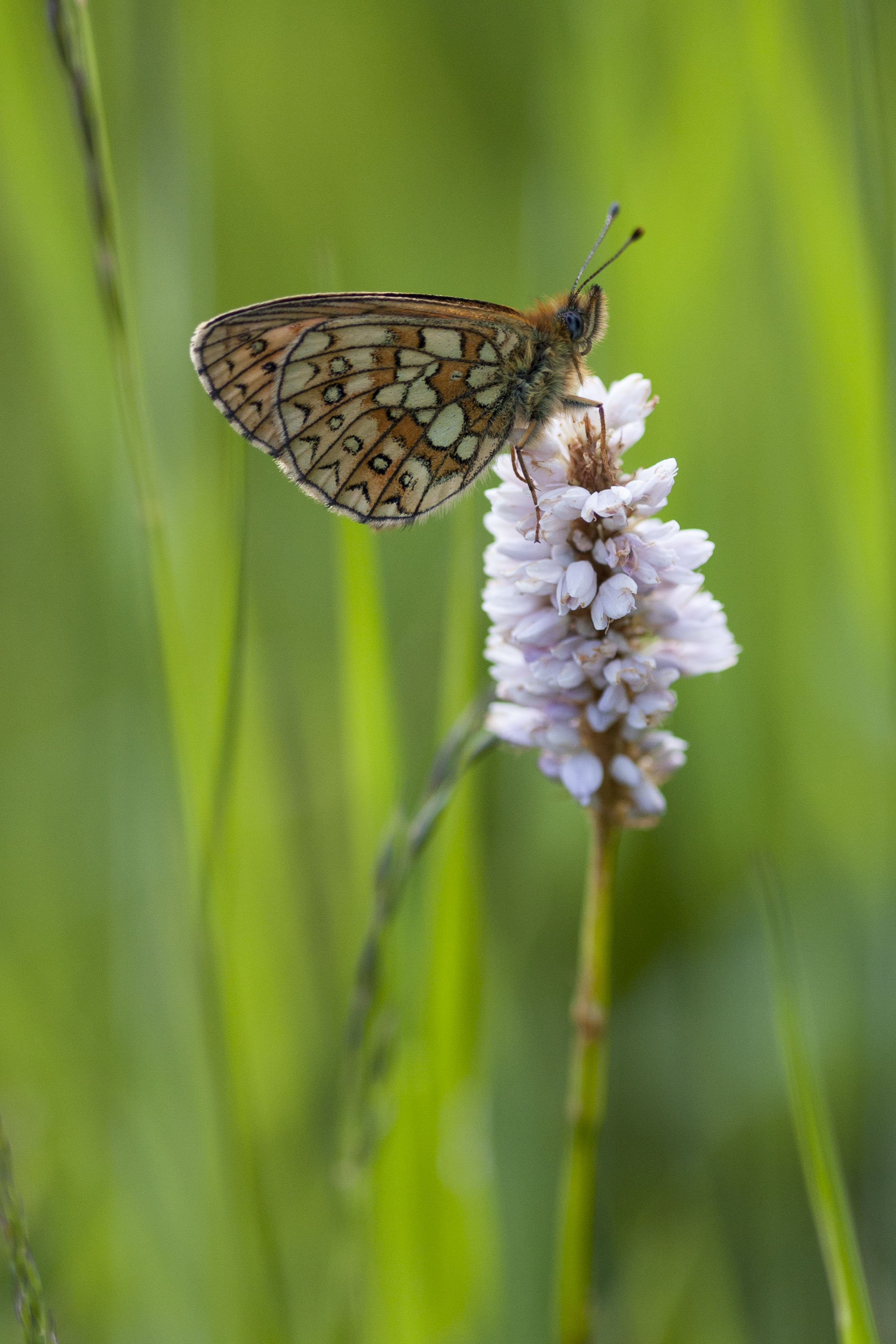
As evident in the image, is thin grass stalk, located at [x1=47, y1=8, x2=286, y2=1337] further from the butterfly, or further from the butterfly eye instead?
the butterfly eye

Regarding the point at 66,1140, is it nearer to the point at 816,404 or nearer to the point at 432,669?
the point at 432,669

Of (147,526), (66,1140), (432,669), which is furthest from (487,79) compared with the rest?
(66,1140)

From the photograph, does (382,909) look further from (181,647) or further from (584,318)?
(584,318)

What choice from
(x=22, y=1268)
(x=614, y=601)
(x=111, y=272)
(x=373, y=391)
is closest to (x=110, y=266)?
(x=111, y=272)

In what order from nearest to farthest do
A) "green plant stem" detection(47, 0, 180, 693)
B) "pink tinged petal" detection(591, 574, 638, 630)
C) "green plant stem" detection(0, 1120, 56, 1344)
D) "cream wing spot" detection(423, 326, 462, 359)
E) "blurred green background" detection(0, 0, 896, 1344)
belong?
"green plant stem" detection(0, 1120, 56, 1344)
"pink tinged petal" detection(591, 574, 638, 630)
"green plant stem" detection(47, 0, 180, 693)
"blurred green background" detection(0, 0, 896, 1344)
"cream wing spot" detection(423, 326, 462, 359)

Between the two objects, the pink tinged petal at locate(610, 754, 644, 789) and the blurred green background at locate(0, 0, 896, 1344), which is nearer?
the pink tinged petal at locate(610, 754, 644, 789)

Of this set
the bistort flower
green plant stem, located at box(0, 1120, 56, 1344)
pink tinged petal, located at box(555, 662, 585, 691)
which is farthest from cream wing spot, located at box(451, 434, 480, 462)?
green plant stem, located at box(0, 1120, 56, 1344)

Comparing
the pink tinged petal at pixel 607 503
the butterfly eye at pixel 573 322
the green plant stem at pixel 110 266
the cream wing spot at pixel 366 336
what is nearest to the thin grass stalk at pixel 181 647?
the green plant stem at pixel 110 266
